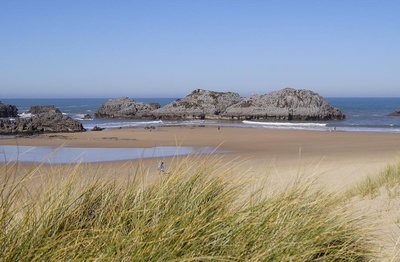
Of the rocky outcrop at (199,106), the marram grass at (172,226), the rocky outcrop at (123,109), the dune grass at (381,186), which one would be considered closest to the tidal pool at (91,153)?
the dune grass at (381,186)

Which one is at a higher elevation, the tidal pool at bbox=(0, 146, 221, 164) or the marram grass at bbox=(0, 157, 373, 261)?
the marram grass at bbox=(0, 157, 373, 261)

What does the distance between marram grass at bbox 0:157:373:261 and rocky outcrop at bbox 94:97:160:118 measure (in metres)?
61.0

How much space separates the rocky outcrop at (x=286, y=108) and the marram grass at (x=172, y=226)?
181ft

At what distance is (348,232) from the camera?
3605mm

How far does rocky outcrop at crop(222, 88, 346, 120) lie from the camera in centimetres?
5819

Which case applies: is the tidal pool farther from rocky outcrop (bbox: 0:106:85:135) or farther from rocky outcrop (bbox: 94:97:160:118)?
rocky outcrop (bbox: 94:97:160:118)

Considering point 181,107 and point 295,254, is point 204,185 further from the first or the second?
point 181,107

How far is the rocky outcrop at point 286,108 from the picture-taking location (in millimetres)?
58188

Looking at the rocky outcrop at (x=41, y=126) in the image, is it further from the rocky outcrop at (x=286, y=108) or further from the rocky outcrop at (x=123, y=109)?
the rocky outcrop at (x=286, y=108)

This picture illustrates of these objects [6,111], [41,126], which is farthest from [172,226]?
[6,111]

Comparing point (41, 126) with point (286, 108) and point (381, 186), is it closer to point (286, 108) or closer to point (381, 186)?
point (286, 108)

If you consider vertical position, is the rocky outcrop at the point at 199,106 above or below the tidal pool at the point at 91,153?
above

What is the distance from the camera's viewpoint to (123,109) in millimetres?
67562

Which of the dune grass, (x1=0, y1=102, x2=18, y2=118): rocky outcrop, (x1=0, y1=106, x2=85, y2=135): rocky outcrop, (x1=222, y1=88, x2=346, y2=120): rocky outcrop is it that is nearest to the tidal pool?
(x1=0, y1=106, x2=85, y2=135): rocky outcrop
